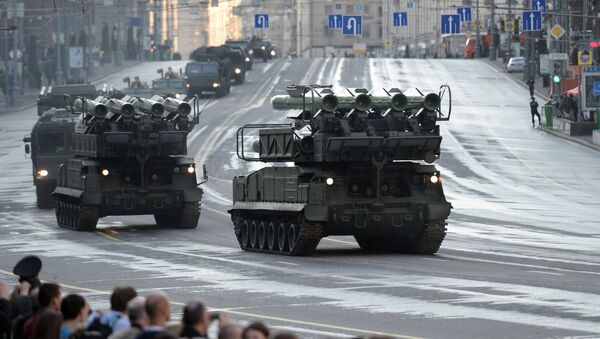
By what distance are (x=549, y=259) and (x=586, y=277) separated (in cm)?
413

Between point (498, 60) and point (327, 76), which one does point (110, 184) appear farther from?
point (498, 60)

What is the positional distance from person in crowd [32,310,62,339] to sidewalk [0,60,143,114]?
89.6 m

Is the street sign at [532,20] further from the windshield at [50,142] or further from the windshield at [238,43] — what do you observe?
the windshield at [50,142]

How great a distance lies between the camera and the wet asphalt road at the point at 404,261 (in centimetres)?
2055

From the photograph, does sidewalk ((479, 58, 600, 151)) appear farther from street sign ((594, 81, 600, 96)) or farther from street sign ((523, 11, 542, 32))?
street sign ((523, 11, 542, 32))

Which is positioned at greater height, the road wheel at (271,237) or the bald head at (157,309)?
the bald head at (157,309)

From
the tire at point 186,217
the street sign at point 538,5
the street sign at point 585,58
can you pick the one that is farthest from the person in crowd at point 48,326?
the street sign at point 538,5

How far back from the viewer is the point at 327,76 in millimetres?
107500

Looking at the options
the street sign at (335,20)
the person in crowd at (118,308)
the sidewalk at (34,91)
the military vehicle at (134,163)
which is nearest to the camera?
the person in crowd at (118,308)

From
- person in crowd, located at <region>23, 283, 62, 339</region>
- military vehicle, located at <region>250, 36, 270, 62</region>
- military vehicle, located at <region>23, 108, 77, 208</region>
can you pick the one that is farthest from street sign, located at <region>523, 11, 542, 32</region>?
person in crowd, located at <region>23, 283, 62, 339</region>

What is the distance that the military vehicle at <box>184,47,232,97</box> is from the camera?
94.1 m

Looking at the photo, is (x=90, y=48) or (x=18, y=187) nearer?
(x=18, y=187)

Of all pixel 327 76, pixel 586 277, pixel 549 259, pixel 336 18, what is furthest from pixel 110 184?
pixel 336 18

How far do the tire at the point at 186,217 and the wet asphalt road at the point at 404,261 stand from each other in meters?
0.40
